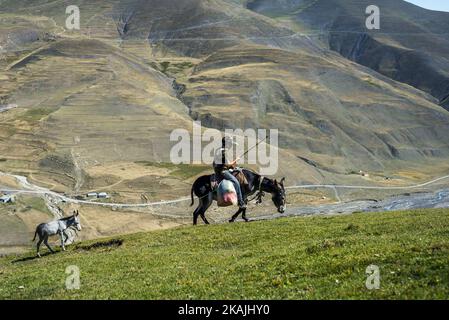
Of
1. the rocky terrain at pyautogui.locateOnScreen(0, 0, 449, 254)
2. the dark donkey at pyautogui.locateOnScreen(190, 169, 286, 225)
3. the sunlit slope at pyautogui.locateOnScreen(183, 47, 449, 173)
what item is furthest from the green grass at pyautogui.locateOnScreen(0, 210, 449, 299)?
the sunlit slope at pyautogui.locateOnScreen(183, 47, 449, 173)

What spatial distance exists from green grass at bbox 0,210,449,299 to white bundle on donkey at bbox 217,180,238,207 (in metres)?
1.76

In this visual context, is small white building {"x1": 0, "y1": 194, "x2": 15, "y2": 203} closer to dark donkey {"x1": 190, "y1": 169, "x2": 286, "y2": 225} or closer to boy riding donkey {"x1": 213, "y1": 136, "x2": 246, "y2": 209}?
dark donkey {"x1": 190, "y1": 169, "x2": 286, "y2": 225}

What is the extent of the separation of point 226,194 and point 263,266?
13264 mm

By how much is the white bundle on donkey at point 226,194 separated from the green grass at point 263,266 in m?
1.76

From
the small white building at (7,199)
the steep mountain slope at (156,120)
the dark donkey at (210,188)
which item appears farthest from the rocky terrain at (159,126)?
the dark donkey at (210,188)

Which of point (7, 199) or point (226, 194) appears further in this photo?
point (7, 199)

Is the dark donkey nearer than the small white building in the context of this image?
Yes

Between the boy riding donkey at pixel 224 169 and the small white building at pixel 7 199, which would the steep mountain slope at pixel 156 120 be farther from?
the boy riding donkey at pixel 224 169

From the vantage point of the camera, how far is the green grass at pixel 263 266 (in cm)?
1510

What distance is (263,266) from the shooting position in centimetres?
1920

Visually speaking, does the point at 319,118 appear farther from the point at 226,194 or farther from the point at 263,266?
the point at 263,266

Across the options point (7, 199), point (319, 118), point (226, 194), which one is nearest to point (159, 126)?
point (7, 199)

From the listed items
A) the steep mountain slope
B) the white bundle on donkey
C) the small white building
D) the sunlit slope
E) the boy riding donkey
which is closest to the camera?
the white bundle on donkey

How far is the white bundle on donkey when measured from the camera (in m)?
32.3
